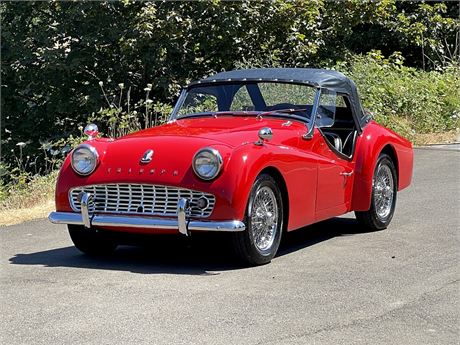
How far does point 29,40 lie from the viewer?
18.5 meters

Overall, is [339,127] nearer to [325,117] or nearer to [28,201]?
[325,117]

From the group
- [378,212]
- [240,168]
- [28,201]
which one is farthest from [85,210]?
[28,201]

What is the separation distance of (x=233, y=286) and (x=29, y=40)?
13.1m

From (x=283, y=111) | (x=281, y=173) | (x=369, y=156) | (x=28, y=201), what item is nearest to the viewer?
(x=281, y=173)

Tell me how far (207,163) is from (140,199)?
0.64 meters

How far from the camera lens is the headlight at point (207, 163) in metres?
7.06

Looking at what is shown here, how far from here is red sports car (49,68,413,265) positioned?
7094 mm

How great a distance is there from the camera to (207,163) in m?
7.09

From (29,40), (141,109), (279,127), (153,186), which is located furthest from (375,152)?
(29,40)

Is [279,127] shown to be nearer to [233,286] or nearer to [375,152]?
[375,152]

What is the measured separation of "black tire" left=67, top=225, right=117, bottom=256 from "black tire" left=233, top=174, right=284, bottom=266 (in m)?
1.25

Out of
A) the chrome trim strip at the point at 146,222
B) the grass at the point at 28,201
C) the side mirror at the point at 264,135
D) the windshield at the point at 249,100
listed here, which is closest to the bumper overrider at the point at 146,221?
the chrome trim strip at the point at 146,222

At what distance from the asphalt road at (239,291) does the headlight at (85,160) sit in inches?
30.0

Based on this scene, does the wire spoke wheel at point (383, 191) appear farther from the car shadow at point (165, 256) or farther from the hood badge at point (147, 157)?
the hood badge at point (147, 157)
